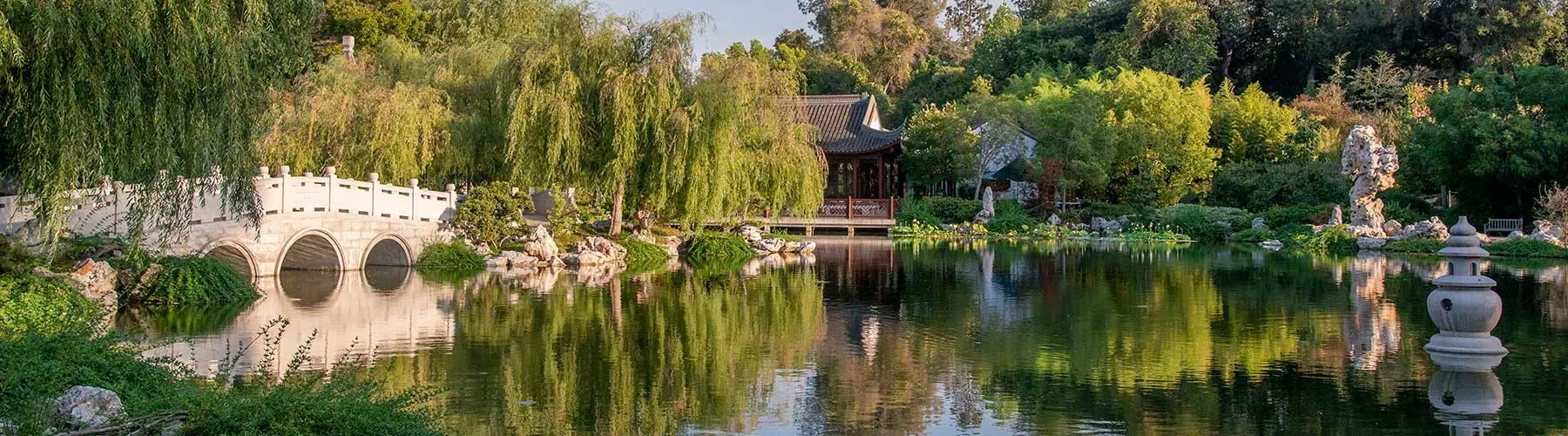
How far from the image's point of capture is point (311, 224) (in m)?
18.6

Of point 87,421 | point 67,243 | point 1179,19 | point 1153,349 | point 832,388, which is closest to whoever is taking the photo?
point 87,421

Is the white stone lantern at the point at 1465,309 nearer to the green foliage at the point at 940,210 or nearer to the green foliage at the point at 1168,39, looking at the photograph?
the green foliage at the point at 940,210

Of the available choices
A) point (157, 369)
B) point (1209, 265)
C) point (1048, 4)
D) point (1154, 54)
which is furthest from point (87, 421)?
point (1048, 4)

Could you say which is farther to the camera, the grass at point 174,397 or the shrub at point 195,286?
the shrub at point 195,286

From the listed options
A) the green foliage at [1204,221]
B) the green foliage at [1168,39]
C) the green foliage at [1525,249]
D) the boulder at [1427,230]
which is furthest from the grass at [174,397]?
the green foliage at [1168,39]

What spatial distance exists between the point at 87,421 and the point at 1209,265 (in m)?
20.5

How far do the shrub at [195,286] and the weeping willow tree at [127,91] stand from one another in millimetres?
4977

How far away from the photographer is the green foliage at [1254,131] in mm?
39344

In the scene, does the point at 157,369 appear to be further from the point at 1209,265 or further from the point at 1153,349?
the point at 1209,265

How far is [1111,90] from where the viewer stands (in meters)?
39.5

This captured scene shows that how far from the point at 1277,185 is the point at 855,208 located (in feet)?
36.6

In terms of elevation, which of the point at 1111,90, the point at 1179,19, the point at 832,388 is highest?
the point at 1179,19

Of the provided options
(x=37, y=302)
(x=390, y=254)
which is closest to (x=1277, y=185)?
(x=390, y=254)

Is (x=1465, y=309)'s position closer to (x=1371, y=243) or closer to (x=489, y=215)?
(x=489, y=215)
